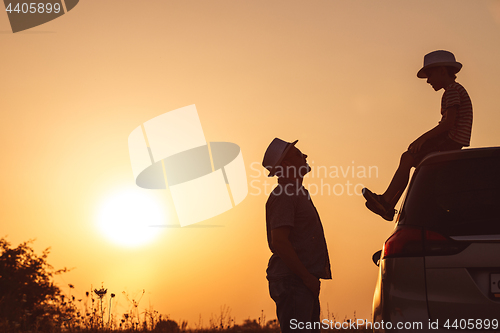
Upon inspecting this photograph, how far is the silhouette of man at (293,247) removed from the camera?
14.2 ft

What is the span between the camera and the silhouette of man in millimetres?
4340

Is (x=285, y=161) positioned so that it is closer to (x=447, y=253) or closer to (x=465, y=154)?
(x=465, y=154)

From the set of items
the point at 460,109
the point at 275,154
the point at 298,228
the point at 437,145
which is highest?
the point at 460,109

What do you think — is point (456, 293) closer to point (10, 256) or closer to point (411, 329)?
point (411, 329)

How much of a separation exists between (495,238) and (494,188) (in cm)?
43

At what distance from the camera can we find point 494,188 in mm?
3629

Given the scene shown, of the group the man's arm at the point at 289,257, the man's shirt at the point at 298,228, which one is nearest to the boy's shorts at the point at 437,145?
the man's shirt at the point at 298,228

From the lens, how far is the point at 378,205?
5.67m

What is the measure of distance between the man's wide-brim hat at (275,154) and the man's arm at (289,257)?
2.07ft

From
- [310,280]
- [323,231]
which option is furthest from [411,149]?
[310,280]

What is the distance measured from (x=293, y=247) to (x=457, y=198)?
1426 mm

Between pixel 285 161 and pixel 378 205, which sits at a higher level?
pixel 285 161

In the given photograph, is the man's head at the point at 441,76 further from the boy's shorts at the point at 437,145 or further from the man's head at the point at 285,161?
the man's head at the point at 285,161

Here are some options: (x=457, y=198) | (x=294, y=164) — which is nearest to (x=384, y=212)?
(x=294, y=164)
